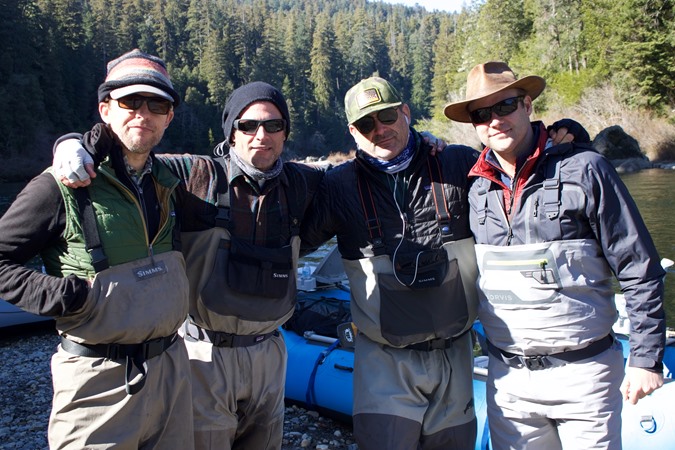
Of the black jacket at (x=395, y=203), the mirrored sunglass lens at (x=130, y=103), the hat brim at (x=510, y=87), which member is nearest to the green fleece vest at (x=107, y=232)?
the mirrored sunglass lens at (x=130, y=103)

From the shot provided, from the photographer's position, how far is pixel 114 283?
232cm

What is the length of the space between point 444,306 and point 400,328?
257 millimetres

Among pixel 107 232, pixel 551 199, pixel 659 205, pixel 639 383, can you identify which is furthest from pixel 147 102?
pixel 659 205

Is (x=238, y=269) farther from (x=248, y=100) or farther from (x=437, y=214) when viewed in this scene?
(x=437, y=214)

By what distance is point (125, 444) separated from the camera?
7.71ft

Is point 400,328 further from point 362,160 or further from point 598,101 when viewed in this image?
point 598,101

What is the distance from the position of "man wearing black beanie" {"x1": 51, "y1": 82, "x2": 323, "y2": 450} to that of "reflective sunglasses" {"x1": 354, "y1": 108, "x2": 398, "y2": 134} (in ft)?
1.27

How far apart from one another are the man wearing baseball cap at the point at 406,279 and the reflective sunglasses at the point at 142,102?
969 mm

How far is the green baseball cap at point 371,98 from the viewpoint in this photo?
295 cm

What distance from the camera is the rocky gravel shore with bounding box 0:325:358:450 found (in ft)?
17.0

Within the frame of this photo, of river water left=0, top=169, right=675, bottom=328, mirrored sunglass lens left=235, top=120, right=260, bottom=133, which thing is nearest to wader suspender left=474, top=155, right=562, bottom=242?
mirrored sunglass lens left=235, top=120, right=260, bottom=133

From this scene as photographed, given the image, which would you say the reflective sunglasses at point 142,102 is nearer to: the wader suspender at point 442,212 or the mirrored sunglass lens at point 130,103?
the mirrored sunglass lens at point 130,103

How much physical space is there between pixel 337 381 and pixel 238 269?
285 centimetres

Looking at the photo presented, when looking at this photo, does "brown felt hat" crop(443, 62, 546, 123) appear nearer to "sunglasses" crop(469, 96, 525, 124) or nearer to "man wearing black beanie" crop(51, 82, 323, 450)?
"sunglasses" crop(469, 96, 525, 124)
